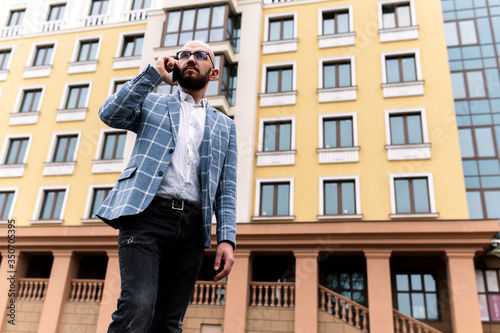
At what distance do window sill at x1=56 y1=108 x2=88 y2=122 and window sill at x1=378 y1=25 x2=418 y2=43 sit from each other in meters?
14.2

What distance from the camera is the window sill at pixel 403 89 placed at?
18094 mm

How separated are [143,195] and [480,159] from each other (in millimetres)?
19503

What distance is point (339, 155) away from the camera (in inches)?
703

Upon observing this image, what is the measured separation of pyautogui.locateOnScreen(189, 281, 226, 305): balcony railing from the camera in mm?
15930

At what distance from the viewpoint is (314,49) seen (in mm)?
20422

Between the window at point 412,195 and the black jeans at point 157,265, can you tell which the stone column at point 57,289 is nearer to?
the window at point 412,195

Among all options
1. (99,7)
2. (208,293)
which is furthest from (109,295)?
(99,7)

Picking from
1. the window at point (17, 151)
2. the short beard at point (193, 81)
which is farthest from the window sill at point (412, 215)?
the window at point (17, 151)

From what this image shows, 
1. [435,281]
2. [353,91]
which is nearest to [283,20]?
[353,91]

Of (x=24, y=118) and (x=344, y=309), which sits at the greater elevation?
(x=24, y=118)

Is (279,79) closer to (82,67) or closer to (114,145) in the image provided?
(114,145)

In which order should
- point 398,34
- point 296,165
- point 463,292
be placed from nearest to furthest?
1. point 463,292
2. point 296,165
3. point 398,34

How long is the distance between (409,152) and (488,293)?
581 centimetres

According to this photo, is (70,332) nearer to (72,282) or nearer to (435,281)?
(72,282)
